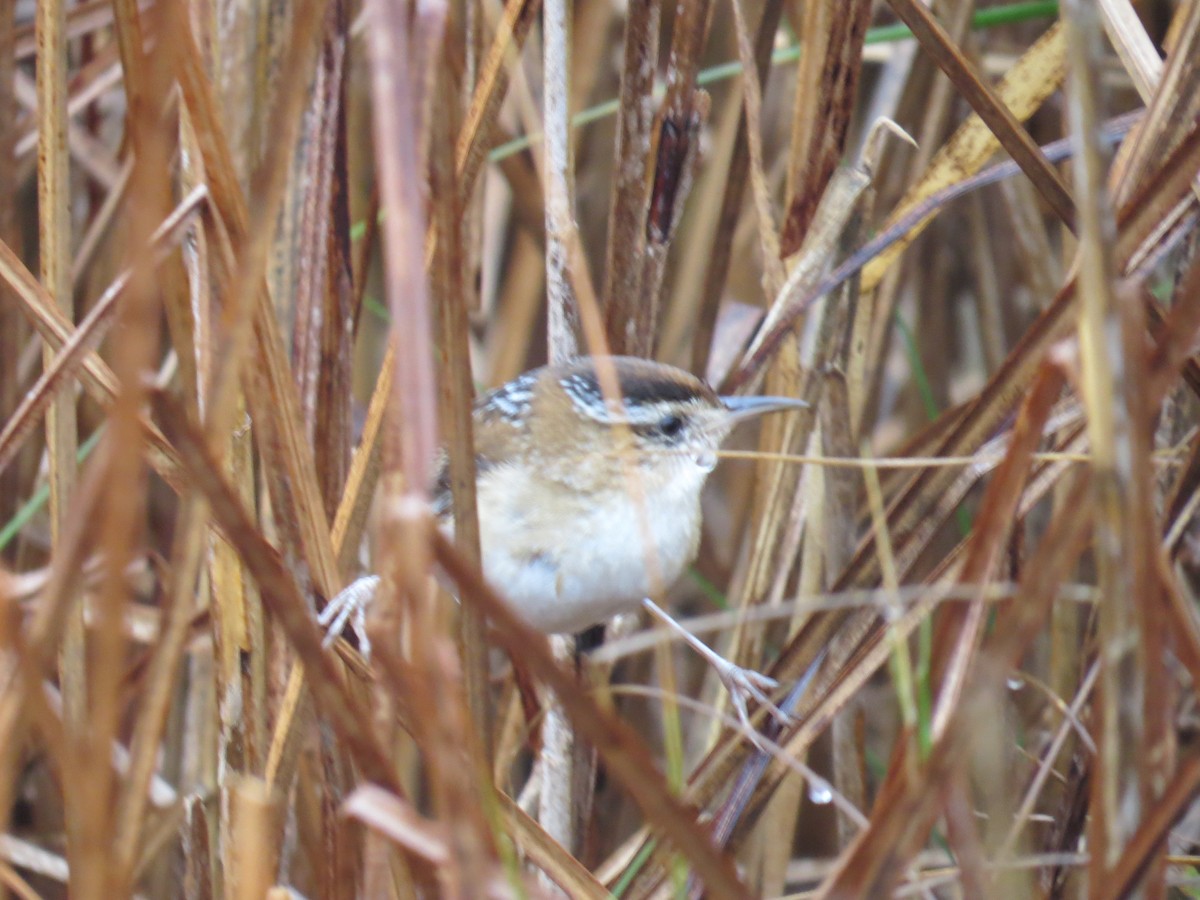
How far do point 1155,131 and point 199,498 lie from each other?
4.49 ft

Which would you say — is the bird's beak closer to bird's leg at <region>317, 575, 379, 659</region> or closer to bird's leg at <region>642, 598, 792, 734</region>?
bird's leg at <region>642, 598, 792, 734</region>

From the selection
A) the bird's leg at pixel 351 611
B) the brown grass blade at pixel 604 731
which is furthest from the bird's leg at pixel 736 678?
the brown grass blade at pixel 604 731

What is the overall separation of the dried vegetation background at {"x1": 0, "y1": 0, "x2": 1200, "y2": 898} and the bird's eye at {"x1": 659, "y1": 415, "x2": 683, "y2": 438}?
0.15 meters

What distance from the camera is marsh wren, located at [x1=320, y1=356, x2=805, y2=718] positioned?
2.40 meters

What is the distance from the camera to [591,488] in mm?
2516

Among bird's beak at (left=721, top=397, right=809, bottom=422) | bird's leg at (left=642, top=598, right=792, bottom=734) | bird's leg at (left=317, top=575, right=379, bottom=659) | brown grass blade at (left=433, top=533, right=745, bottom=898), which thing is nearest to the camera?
brown grass blade at (left=433, top=533, right=745, bottom=898)

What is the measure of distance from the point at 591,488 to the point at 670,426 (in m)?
0.21

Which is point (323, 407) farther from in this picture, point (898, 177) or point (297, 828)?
point (898, 177)

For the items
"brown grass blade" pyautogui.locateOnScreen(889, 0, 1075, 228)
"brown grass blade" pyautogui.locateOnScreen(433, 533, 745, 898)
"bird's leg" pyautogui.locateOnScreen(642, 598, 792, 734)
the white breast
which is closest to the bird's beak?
the white breast

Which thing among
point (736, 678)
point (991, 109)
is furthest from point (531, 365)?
point (991, 109)

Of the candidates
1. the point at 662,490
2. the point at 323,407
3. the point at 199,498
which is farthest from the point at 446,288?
the point at 662,490

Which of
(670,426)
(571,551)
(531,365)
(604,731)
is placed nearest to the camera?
(604,731)

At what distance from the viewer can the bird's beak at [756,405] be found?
231 cm

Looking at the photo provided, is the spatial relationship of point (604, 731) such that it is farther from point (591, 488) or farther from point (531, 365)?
point (531, 365)
